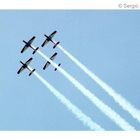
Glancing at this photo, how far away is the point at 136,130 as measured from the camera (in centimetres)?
2114

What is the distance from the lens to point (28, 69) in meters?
24.9
